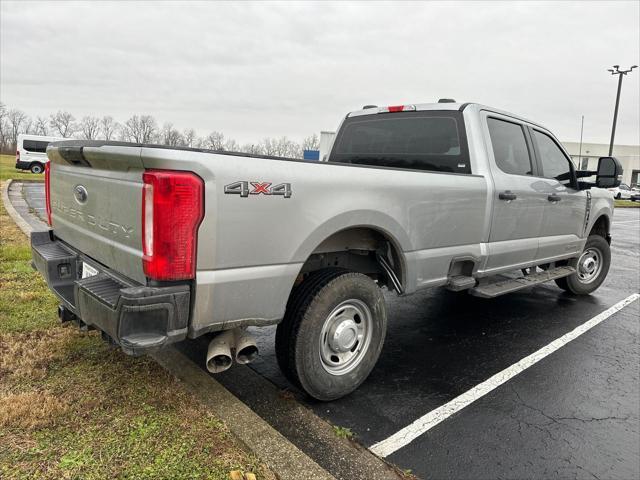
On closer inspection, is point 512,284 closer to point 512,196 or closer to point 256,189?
point 512,196

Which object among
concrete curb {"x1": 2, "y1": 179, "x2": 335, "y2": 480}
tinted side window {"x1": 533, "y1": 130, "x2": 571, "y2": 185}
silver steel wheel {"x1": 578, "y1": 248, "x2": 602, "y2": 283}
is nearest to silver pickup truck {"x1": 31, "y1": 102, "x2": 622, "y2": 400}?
tinted side window {"x1": 533, "y1": 130, "x2": 571, "y2": 185}

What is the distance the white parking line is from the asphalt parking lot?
24 millimetres

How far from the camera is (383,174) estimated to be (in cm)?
315

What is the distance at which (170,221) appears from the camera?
2213 mm

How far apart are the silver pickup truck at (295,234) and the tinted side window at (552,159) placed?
186 millimetres

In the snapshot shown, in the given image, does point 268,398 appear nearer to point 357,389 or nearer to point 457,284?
point 357,389

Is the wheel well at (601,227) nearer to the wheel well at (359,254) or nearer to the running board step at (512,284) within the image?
the running board step at (512,284)

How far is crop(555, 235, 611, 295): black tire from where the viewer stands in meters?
6.18

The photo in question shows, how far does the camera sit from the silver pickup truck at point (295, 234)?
2256 millimetres

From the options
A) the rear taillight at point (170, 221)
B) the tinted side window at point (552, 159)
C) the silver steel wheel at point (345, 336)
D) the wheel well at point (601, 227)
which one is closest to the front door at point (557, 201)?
→ the tinted side window at point (552, 159)

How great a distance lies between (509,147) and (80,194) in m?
3.71

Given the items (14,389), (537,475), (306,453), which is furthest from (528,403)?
(14,389)

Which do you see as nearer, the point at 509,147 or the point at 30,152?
the point at 509,147

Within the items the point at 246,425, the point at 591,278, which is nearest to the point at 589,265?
the point at 591,278
